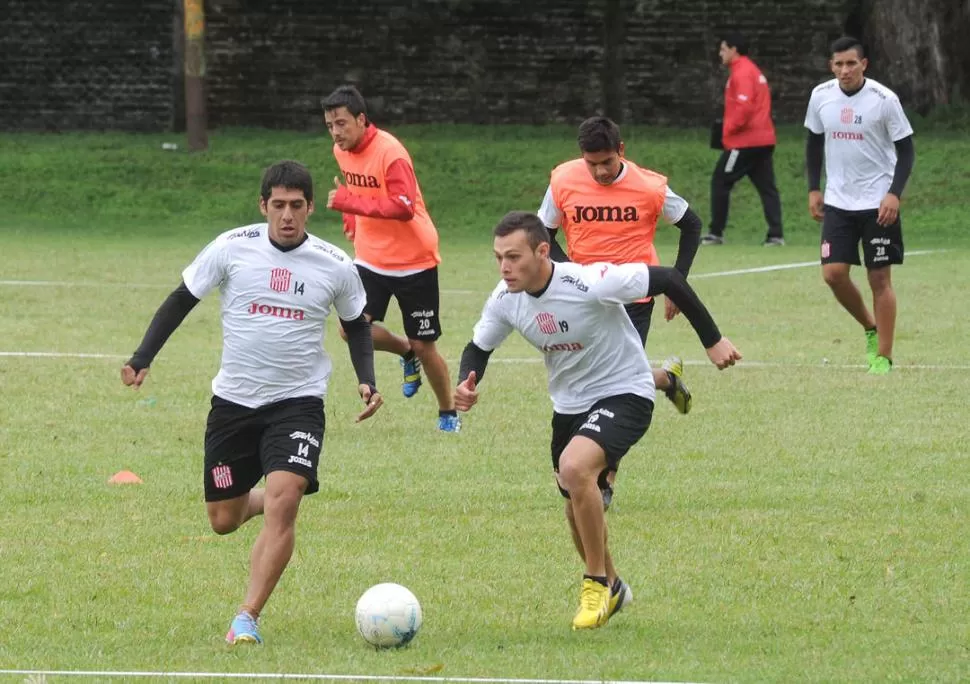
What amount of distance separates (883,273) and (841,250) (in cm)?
34

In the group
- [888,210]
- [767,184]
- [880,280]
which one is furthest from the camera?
[767,184]

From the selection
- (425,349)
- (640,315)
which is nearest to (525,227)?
(640,315)

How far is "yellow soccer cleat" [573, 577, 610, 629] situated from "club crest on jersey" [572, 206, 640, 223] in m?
3.71

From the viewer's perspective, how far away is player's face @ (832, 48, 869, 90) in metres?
13.2

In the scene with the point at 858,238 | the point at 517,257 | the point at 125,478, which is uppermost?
the point at 517,257

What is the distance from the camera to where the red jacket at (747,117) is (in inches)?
907

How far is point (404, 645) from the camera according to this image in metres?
6.60

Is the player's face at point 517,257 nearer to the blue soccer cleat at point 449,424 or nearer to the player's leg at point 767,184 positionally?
the blue soccer cleat at point 449,424

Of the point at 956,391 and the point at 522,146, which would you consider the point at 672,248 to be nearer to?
the point at 522,146

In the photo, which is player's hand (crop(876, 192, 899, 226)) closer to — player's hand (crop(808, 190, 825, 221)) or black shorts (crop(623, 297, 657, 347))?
player's hand (crop(808, 190, 825, 221))

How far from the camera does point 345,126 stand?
11383 mm

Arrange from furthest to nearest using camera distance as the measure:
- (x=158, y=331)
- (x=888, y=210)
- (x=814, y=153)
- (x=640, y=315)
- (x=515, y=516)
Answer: (x=814, y=153) < (x=888, y=210) < (x=640, y=315) < (x=515, y=516) < (x=158, y=331)

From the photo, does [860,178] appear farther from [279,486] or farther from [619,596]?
[279,486]

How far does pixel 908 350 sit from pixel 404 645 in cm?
899
